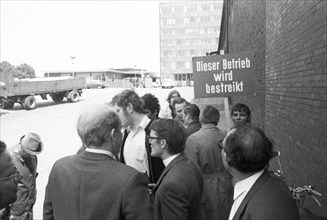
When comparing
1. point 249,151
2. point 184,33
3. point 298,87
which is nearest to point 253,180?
point 249,151

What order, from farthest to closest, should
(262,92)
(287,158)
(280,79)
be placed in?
(262,92), (280,79), (287,158)

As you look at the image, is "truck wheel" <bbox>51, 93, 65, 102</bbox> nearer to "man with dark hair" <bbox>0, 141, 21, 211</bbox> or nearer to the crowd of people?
the crowd of people

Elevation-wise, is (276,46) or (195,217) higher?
(276,46)

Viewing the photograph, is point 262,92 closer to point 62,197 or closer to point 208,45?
point 62,197

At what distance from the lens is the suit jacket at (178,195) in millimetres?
2415

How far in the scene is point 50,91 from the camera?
25984 mm

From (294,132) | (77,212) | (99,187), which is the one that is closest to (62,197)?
(77,212)

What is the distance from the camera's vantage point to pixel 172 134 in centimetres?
277

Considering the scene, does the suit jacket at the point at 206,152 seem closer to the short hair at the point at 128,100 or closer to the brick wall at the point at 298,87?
the short hair at the point at 128,100

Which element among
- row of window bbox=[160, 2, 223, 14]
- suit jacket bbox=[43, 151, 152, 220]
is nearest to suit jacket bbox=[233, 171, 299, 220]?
suit jacket bbox=[43, 151, 152, 220]

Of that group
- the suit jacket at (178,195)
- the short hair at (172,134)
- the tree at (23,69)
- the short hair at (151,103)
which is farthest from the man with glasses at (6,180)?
the tree at (23,69)

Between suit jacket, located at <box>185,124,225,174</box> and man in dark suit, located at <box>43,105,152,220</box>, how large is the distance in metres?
1.57

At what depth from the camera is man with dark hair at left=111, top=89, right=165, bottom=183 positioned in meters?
3.46

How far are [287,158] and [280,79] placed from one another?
1332mm
